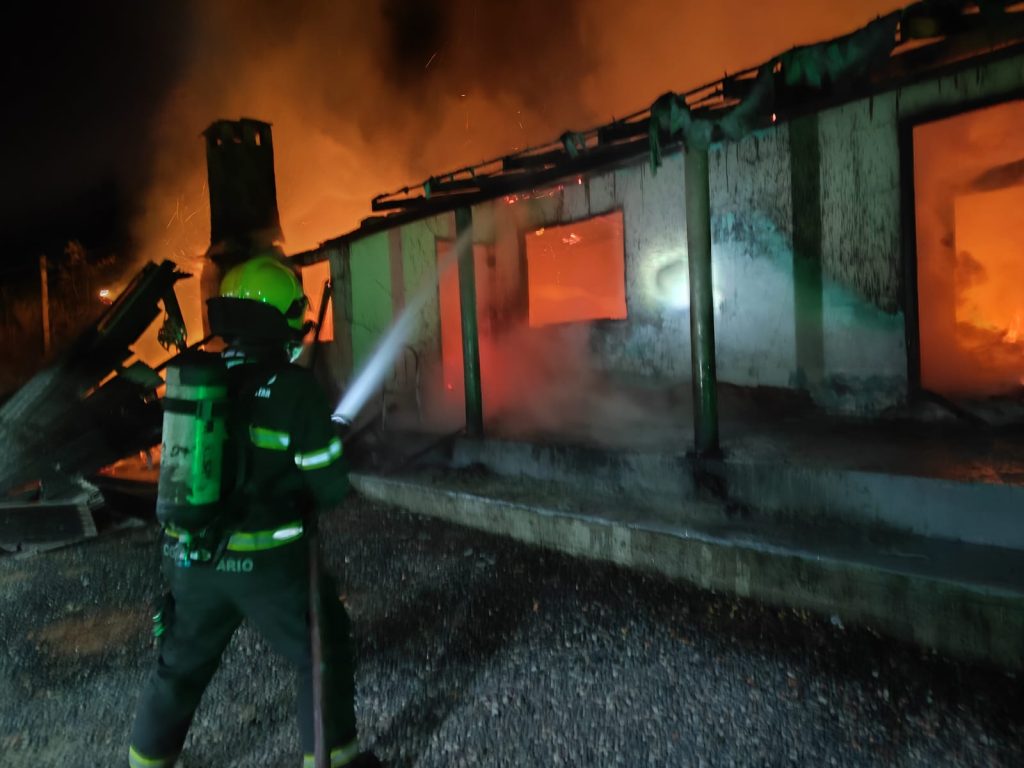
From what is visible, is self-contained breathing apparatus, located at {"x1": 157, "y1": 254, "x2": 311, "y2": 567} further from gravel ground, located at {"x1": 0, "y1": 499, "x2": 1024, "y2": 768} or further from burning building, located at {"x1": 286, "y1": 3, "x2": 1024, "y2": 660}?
burning building, located at {"x1": 286, "y1": 3, "x2": 1024, "y2": 660}

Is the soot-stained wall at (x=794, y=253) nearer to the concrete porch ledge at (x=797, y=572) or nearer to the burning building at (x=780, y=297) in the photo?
the burning building at (x=780, y=297)

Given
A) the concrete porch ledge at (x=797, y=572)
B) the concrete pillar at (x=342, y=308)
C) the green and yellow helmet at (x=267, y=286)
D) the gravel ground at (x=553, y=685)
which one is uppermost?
the concrete pillar at (x=342, y=308)

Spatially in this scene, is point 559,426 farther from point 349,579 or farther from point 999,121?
point 999,121

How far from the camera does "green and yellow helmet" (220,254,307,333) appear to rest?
226 centimetres

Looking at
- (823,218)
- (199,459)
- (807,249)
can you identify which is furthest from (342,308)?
(199,459)

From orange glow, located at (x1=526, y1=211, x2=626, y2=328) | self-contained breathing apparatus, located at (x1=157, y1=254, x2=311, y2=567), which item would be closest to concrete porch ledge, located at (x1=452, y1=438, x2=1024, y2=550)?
self-contained breathing apparatus, located at (x1=157, y1=254, x2=311, y2=567)

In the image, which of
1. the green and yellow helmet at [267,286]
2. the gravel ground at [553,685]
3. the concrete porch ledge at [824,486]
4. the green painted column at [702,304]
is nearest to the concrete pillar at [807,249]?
the concrete porch ledge at [824,486]

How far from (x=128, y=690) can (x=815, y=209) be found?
7.13 m

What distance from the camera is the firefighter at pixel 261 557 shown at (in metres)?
2.11

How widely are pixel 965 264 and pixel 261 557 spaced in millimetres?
8080

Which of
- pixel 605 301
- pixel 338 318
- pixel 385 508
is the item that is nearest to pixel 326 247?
pixel 338 318

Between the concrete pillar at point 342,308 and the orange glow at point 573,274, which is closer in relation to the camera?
the orange glow at point 573,274

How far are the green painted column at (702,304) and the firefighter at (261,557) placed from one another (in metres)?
3.12

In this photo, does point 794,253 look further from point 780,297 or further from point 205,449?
point 205,449
